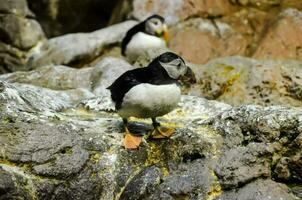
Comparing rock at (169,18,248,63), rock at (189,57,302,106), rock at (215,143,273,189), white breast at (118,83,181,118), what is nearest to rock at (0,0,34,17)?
rock at (169,18,248,63)

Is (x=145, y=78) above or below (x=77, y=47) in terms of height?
above

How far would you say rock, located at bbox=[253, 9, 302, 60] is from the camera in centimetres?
856

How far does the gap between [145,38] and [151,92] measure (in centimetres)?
352

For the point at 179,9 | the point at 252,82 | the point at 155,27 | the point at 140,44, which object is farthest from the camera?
the point at 179,9

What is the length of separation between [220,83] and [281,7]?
2.61 meters

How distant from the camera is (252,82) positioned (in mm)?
6672

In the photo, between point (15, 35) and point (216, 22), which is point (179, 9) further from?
point (15, 35)

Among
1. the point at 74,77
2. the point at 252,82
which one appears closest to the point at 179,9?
the point at 74,77

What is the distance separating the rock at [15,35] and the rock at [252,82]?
311 centimetres

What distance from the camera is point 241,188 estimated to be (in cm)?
420

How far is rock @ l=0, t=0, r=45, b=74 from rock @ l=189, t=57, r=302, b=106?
311cm

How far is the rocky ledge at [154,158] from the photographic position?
4215 millimetres

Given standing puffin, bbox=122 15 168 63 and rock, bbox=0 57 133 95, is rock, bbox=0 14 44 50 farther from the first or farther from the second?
rock, bbox=0 57 133 95

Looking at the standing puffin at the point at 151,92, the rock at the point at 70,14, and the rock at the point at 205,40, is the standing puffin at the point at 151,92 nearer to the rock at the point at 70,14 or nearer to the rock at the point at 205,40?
the rock at the point at 205,40
